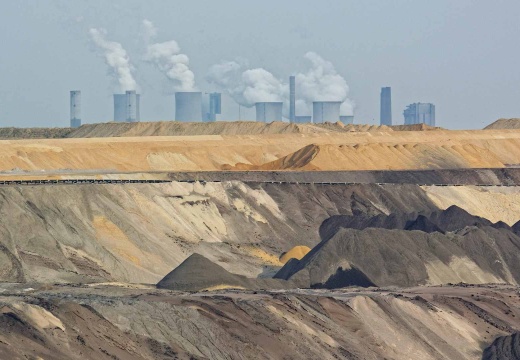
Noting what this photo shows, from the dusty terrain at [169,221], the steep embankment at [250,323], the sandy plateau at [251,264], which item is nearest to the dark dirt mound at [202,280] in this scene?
the sandy plateau at [251,264]

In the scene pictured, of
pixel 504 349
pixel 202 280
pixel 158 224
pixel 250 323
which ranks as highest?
pixel 250 323

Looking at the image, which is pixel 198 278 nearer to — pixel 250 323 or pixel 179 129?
pixel 250 323

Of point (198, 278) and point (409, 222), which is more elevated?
point (198, 278)

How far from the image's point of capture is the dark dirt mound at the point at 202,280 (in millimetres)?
58969

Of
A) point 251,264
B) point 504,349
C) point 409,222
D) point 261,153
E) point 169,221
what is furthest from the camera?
point 261,153

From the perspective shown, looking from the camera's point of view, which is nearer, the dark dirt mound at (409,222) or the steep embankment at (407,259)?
the steep embankment at (407,259)

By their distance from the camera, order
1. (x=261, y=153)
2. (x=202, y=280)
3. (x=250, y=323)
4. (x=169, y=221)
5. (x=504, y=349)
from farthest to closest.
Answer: (x=261, y=153)
(x=169, y=221)
(x=202, y=280)
(x=504, y=349)
(x=250, y=323)

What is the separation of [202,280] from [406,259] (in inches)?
482

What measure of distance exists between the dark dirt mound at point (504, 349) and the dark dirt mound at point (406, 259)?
42.2ft

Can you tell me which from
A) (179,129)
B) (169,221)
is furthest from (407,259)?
(179,129)

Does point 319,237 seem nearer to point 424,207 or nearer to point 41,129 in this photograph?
point 424,207

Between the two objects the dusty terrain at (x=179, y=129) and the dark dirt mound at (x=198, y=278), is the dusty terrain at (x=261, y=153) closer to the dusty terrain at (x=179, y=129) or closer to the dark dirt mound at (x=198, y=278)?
the dusty terrain at (x=179, y=129)

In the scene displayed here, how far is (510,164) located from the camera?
150875mm

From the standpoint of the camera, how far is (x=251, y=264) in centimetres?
7438
